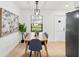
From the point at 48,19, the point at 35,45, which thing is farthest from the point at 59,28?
the point at 35,45

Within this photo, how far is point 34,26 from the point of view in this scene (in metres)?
9.45

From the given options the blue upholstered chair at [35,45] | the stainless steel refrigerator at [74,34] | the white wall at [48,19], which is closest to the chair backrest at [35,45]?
the blue upholstered chair at [35,45]

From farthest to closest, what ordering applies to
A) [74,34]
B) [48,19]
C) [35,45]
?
[48,19], [35,45], [74,34]

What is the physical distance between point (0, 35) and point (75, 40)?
2.16 meters

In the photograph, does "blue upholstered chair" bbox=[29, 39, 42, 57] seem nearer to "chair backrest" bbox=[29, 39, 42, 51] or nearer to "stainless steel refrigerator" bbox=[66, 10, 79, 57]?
"chair backrest" bbox=[29, 39, 42, 51]

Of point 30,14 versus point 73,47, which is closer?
point 73,47

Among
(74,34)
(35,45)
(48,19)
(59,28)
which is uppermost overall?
(48,19)

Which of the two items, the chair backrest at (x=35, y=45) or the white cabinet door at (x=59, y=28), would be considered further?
the white cabinet door at (x=59, y=28)

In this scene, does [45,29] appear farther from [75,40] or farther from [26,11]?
[75,40]

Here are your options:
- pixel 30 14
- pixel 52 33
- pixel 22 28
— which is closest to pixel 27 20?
pixel 30 14

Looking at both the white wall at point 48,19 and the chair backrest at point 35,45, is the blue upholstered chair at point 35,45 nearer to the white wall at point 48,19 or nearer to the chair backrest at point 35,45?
the chair backrest at point 35,45

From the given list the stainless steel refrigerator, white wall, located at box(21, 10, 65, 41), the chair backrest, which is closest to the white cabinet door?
white wall, located at box(21, 10, 65, 41)

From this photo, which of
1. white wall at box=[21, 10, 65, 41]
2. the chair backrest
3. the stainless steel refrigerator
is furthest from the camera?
white wall at box=[21, 10, 65, 41]

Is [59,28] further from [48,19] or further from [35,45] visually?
[35,45]
